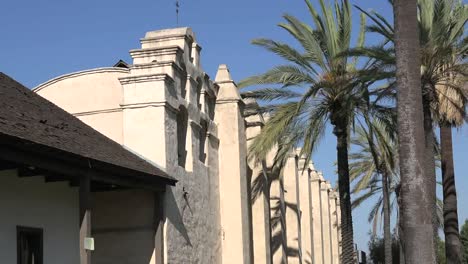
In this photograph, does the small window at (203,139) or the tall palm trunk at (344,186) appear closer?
the tall palm trunk at (344,186)

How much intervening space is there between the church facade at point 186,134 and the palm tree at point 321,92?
236 centimetres

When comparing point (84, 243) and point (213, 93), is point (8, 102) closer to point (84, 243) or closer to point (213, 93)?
point (84, 243)

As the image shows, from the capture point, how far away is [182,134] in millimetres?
22594

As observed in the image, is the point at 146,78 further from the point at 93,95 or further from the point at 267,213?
the point at 267,213

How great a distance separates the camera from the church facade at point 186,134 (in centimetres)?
2031

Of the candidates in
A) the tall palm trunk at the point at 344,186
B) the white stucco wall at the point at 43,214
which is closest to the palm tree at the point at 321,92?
the tall palm trunk at the point at 344,186

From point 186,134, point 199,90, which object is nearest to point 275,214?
point 199,90

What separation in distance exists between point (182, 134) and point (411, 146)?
35.9 feet

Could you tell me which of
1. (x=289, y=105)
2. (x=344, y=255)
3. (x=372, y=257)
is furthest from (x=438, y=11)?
(x=372, y=257)

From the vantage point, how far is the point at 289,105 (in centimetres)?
2286

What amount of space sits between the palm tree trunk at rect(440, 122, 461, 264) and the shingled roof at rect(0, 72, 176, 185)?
10.1 m

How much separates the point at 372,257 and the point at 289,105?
61.4 meters

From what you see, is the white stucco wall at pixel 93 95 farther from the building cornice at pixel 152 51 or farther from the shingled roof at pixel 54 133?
the shingled roof at pixel 54 133

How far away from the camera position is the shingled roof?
1334cm
